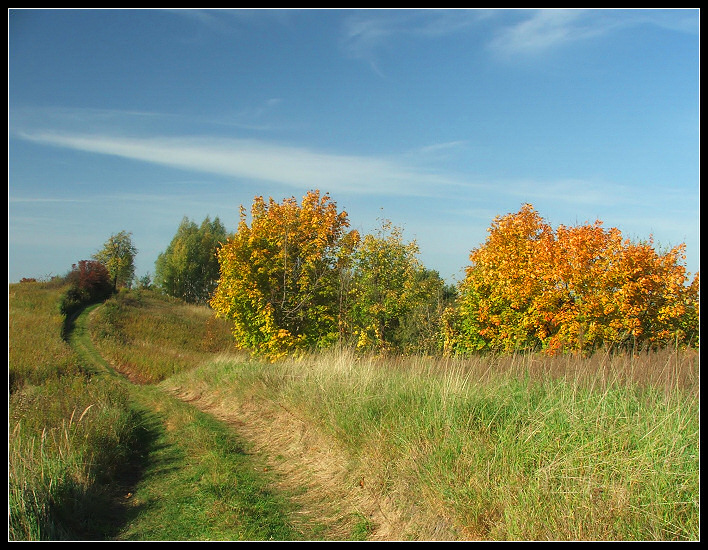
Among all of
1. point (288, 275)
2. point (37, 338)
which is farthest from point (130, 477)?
point (37, 338)

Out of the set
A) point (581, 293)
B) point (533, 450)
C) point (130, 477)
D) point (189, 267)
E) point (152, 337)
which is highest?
point (189, 267)

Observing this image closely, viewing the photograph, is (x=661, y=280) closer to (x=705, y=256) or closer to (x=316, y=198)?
(x=316, y=198)

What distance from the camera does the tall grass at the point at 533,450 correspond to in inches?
151

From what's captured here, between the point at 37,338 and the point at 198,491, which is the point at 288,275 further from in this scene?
the point at 37,338

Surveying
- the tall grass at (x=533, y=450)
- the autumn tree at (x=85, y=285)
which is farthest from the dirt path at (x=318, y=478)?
the autumn tree at (x=85, y=285)

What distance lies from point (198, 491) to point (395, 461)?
2.67 metres

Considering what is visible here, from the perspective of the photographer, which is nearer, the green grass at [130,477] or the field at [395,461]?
the field at [395,461]

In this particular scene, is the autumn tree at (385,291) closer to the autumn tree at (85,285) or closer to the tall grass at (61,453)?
the tall grass at (61,453)

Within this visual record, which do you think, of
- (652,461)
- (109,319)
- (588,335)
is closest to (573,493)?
(652,461)

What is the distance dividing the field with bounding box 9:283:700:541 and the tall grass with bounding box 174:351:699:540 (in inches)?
0.6

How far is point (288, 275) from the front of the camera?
1719cm

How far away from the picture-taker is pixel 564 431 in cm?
486

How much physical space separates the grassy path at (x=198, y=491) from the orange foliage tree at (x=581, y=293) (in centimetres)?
638

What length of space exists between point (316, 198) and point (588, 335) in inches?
370
